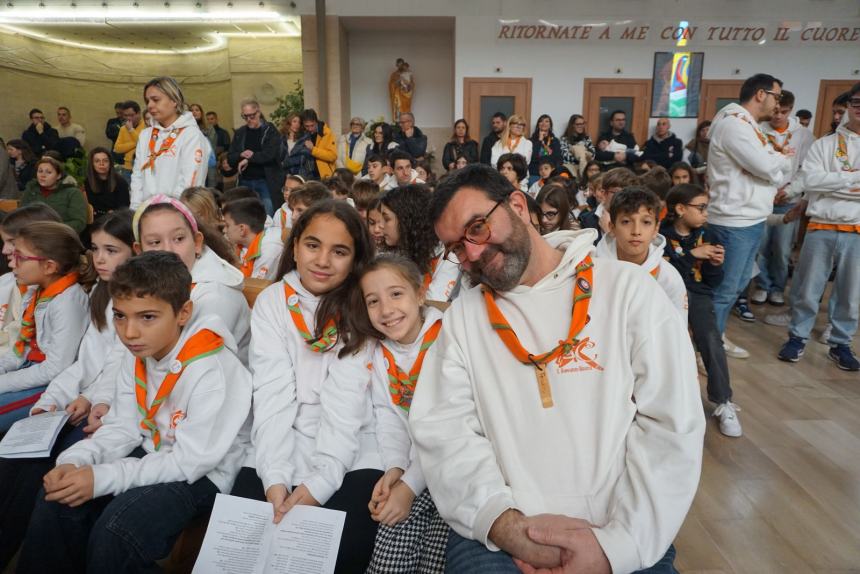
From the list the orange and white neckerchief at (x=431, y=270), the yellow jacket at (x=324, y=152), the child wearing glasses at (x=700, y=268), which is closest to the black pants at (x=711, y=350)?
the child wearing glasses at (x=700, y=268)

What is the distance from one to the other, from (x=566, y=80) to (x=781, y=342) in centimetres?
653

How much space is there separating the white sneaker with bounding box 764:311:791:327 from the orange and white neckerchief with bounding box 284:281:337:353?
4.38 metres

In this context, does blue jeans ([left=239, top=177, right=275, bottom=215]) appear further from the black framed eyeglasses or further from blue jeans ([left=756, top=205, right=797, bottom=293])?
the black framed eyeglasses

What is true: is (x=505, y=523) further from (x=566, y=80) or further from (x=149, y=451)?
(x=566, y=80)

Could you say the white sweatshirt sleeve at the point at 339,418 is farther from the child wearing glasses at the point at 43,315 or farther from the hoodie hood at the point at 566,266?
the child wearing glasses at the point at 43,315

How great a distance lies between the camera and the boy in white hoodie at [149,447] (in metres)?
1.52

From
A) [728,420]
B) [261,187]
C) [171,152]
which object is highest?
[171,152]

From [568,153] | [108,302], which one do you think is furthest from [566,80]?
[108,302]

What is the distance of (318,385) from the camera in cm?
186

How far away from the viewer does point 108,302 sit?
225 cm

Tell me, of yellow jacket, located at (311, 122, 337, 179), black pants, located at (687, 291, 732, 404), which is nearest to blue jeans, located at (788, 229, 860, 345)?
black pants, located at (687, 291, 732, 404)

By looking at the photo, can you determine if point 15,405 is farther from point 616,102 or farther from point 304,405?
point 616,102

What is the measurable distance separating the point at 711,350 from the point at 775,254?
9.89 ft

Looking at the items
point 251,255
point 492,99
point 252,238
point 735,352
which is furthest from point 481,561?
point 492,99
